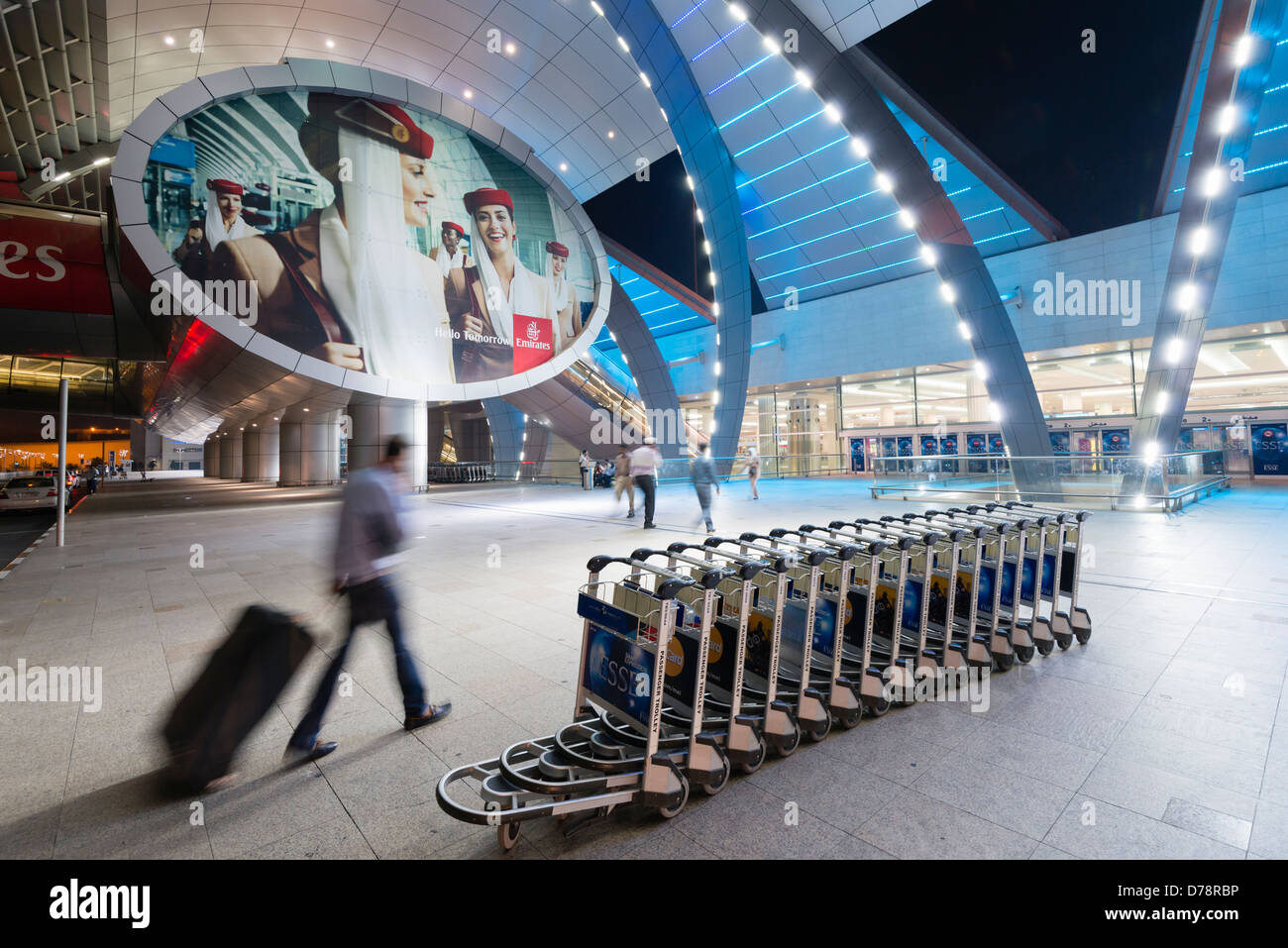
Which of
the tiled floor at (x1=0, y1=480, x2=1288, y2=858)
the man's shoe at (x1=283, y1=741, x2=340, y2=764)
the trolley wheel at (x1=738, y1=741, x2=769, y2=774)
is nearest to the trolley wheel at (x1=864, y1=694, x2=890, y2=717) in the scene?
the tiled floor at (x1=0, y1=480, x2=1288, y2=858)

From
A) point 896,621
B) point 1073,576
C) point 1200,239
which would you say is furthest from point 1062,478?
point 896,621

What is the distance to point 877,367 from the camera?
29422 mm

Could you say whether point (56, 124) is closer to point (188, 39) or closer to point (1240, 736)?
point (188, 39)

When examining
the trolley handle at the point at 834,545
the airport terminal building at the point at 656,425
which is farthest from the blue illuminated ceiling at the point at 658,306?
the trolley handle at the point at 834,545

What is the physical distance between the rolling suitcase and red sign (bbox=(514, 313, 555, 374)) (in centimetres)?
2429

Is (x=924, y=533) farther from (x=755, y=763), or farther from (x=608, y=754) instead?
(x=608, y=754)

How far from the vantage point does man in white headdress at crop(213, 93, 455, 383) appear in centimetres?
2078

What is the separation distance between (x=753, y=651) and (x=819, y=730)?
570 mm

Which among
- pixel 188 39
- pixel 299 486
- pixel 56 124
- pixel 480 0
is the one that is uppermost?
pixel 480 0

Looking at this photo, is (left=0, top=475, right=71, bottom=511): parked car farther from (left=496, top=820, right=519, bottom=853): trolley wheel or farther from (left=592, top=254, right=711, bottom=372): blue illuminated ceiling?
(left=496, top=820, right=519, bottom=853): trolley wheel

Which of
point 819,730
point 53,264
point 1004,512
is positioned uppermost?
point 53,264

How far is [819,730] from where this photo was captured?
124 inches

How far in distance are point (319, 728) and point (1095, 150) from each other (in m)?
31.9
